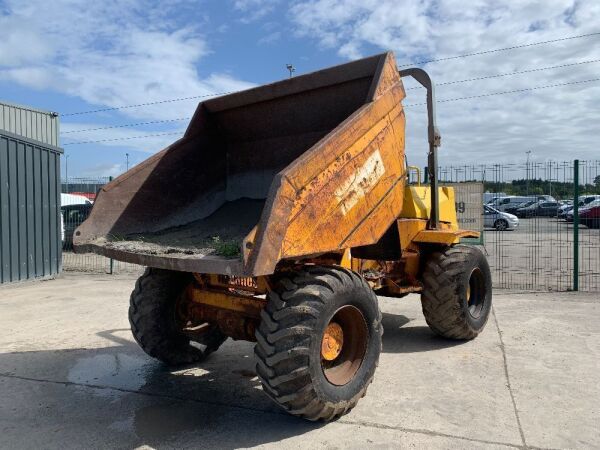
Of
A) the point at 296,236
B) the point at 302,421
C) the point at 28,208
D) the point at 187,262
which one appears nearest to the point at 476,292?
the point at 302,421

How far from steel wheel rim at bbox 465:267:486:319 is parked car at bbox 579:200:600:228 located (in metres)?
5.90

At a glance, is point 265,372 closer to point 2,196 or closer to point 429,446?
point 429,446

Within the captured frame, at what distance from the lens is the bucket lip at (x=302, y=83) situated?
192 inches

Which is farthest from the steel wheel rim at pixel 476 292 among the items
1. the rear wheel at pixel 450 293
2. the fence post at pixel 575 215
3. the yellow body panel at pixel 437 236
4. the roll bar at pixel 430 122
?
the fence post at pixel 575 215

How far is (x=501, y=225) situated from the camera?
865 inches

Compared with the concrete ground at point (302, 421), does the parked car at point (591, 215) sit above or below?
above

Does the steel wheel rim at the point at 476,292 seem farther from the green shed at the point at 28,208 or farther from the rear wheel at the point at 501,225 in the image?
the rear wheel at the point at 501,225

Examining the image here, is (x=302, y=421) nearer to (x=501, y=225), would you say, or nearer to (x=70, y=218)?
(x=70, y=218)

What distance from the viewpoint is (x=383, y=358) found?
5.89m

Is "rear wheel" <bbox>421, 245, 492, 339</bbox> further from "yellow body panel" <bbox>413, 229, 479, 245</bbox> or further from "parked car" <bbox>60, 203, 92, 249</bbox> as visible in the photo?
"parked car" <bbox>60, 203, 92, 249</bbox>

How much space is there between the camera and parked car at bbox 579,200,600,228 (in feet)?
38.0

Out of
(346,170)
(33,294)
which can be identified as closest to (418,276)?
(346,170)

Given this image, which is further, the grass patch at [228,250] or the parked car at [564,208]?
the parked car at [564,208]

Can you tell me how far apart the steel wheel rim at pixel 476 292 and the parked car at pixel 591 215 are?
5.90 meters
